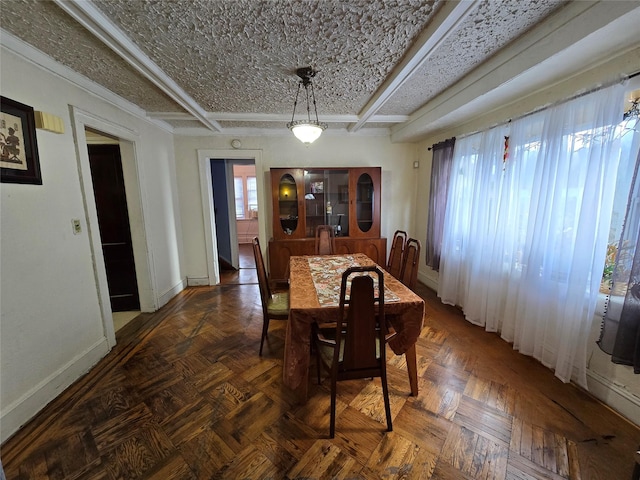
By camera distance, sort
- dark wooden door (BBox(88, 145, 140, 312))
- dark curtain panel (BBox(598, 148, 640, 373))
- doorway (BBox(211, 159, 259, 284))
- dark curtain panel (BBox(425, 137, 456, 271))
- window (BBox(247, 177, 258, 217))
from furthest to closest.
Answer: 1. window (BBox(247, 177, 258, 217))
2. doorway (BBox(211, 159, 259, 284))
3. dark curtain panel (BBox(425, 137, 456, 271))
4. dark wooden door (BBox(88, 145, 140, 312))
5. dark curtain panel (BBox(598, 148, 640, 373))

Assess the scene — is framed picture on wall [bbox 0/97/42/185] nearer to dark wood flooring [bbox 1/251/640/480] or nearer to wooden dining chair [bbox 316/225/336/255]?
dark wood flooring [bbox 1/251/640/480]

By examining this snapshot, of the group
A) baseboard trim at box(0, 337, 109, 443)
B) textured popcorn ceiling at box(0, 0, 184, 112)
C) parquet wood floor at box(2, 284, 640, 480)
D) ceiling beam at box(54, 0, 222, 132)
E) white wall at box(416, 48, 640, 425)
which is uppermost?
textured popcorn ceiling at box(0, 0, 184, 112)

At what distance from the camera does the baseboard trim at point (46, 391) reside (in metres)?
1.51

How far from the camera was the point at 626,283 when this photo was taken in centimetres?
151

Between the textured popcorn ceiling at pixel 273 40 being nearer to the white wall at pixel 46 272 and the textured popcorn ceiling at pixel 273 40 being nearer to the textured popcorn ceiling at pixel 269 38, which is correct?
the textured popcorn ceiling at pixel 269 38

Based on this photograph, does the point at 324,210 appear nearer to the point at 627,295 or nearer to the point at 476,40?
the point at 476,40

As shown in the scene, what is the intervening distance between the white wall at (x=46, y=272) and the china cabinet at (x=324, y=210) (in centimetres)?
202

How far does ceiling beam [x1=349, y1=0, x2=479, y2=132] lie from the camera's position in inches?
52.5

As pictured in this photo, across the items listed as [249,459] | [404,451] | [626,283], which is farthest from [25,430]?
[626,283]

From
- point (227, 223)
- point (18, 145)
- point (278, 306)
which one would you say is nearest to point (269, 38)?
point (18, 145)

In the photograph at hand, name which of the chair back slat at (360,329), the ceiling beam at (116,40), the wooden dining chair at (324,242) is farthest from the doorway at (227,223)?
the chair back slat at (360,329)

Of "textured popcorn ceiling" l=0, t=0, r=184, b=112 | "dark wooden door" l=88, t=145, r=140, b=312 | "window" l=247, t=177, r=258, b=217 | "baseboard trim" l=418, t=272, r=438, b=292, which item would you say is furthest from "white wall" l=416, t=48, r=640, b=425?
"window" l=247, t=177, r=258, b=217

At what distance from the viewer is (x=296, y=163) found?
396 cm

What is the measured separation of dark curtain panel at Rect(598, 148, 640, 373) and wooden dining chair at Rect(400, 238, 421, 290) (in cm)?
115
